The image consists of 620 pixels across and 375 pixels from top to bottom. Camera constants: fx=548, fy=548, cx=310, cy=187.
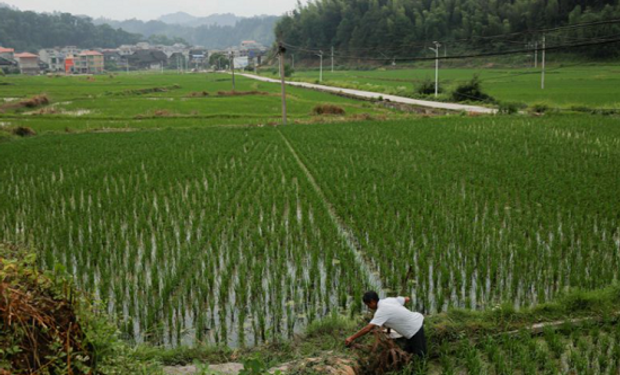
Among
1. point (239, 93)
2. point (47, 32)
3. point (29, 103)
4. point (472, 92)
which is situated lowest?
point (29, 103)

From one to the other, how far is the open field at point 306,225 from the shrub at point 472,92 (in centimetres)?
1636

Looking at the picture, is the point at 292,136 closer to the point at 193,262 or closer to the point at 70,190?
the point at 70,190

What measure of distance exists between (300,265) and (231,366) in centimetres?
249

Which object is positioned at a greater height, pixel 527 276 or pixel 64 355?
pixel 64 355

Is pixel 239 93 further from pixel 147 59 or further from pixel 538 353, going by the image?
pixel 147 59

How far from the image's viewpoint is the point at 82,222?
366 inches

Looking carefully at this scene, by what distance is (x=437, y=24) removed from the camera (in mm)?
71062

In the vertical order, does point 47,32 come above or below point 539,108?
above

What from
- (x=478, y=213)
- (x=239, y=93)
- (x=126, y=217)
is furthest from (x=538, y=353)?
(x=239, y=93)

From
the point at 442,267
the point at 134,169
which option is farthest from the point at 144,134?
the point at 442,267

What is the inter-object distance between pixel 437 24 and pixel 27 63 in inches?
2685

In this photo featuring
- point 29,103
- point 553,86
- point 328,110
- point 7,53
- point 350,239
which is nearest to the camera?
point 350,239

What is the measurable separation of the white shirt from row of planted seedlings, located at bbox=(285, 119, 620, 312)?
131cm

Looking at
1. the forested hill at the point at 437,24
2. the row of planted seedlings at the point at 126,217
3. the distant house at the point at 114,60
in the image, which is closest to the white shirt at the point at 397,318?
the row of planted seedlings at the point at 126,217
